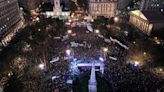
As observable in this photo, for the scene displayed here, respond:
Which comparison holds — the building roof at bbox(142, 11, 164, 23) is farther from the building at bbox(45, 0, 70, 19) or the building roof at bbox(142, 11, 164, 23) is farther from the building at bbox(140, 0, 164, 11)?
the building at bbox(45, 0, 70, 19)

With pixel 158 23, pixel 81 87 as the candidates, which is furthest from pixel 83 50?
pixel 158 23

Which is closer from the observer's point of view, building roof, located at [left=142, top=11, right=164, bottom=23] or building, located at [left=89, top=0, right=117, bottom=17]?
building roof, located at [left=142, top=11, right=164, bottom=23]

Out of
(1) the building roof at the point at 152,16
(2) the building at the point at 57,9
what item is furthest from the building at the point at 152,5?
(2) the building at the point at 57,9

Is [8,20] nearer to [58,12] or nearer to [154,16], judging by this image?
[58,12]

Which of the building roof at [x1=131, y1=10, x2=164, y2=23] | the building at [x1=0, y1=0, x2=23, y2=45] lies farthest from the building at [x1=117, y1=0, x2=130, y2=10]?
the building at [x1=0, y1=0, x2=23, y2=45]

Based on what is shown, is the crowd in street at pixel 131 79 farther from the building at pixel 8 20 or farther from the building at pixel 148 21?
the building at pixel 8 20

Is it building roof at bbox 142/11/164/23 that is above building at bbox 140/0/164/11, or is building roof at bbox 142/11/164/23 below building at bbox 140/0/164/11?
below
